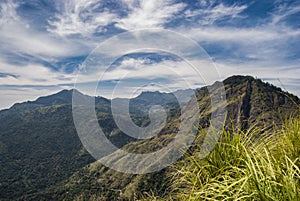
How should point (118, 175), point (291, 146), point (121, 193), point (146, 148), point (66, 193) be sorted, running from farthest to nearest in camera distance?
point (146, 148)
point (118, 175)
point (66, 193)
point (121, 193)
point (291, 146)

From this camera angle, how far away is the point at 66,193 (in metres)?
130

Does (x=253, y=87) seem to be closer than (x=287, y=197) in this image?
No

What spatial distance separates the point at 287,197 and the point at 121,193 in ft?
404

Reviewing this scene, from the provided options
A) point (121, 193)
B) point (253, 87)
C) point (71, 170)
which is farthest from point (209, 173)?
point (71, 170)

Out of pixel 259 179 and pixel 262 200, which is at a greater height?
pixel 259 179

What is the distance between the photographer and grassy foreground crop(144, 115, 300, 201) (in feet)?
6.49

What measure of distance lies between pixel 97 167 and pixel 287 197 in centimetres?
18389

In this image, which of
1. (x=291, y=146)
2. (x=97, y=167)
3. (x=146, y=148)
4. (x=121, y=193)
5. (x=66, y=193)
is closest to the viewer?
(x=291, y=146)

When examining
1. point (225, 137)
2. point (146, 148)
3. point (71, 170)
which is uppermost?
point (225, 137)

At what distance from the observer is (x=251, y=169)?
2.03 metres

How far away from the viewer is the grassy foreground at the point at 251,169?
6.49 feet

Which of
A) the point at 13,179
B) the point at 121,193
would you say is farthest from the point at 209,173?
the point at 13,179

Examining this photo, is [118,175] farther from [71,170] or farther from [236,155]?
[236,155]

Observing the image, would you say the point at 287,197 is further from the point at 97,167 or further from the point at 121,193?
the point at 97,167
